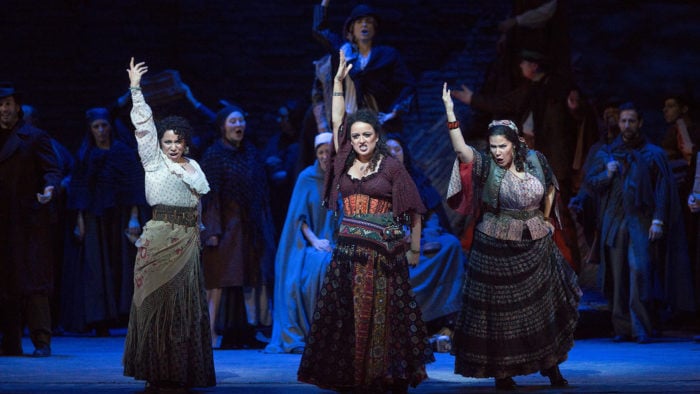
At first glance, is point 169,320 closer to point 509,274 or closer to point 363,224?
point 363,224

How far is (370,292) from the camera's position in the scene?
17.8 feet

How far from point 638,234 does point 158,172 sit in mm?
3913

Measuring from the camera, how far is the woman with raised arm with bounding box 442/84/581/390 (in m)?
5.63

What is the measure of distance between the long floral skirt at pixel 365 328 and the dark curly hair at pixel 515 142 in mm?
835

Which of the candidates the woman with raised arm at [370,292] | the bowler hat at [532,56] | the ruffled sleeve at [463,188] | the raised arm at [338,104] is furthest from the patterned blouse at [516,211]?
the bowler hat at [532,56]

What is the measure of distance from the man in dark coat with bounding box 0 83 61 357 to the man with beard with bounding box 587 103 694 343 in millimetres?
3935

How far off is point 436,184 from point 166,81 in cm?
245

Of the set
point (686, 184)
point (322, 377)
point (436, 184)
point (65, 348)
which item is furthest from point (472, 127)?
point (322, 377)

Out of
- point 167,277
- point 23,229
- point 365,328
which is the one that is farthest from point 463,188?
point 23,229

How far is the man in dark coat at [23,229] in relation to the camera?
7.13m

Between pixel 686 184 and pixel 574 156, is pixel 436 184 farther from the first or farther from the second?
pixel 686 184

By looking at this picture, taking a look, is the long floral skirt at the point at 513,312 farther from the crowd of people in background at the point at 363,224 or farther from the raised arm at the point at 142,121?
the raised arm at the point at 142,121

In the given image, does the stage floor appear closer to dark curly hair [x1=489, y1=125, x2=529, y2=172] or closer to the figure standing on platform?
dark curly hair [x1=489, y1=125, x2=529, y2=172]

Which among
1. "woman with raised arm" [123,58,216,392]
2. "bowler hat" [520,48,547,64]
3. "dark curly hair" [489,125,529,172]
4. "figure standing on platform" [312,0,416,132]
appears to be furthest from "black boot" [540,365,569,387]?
"bowler hat" [520,48,547,64]
